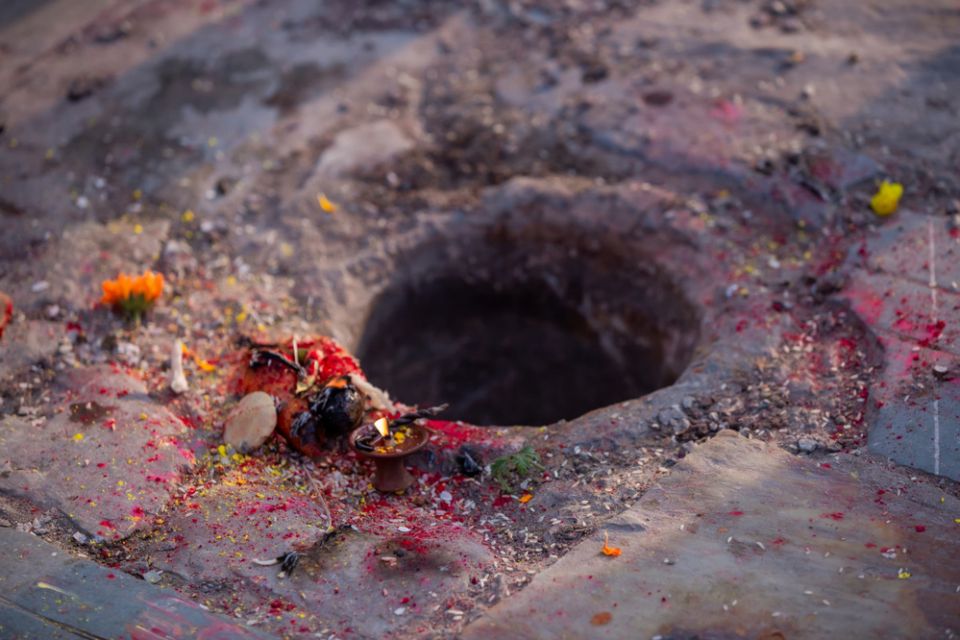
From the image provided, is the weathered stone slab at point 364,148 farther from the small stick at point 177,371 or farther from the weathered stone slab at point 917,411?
the weathered stone slab at point 917,411

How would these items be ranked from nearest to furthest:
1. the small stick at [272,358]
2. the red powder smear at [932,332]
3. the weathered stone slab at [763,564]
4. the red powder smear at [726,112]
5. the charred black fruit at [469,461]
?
the weathered stone slab at [763,564], the charred black fruit at [469,461], the red powder smear at [932,332], the small stick at [272,358], the red powder smear at [726,112]

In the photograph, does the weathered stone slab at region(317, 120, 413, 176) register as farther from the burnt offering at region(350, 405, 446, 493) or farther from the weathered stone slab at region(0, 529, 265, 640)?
the weathered stone slab at region(0, 529, 265, 640)

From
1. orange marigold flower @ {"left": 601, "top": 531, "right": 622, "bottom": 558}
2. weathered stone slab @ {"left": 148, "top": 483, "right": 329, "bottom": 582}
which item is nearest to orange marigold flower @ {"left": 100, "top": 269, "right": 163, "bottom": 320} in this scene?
weathered stone slab @ {"left": 148, "top": 483, "right": 329, "bottom": 582}

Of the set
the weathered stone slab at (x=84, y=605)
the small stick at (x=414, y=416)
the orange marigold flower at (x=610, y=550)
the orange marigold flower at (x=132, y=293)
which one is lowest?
the orange marigold flower at (x=610, y=550)

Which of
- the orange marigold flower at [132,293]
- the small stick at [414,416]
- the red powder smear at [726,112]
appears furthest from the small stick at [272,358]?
the red powder smear at [726,112]

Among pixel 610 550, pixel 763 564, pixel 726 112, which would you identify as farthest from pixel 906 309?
pixel 610 550

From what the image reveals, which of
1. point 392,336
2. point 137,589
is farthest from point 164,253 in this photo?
point 137,589
